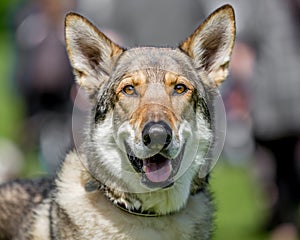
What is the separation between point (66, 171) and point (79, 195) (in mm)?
275

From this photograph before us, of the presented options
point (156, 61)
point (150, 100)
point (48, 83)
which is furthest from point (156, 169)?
point (48, 83)

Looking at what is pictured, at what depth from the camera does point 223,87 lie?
1179 cm

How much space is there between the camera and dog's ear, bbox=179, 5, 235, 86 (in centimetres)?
663

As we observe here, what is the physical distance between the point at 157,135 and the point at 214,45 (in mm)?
1098

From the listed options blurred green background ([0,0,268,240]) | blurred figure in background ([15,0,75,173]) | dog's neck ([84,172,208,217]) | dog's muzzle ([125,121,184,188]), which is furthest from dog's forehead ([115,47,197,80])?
blurred figure in background ([15,0,75,173])

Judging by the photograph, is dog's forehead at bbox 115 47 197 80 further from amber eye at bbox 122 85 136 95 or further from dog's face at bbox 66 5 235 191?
amber eye at bbox 122 85 136 95

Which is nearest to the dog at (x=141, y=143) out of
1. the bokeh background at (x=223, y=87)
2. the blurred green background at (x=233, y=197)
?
the blurred green background at (x=233, y=197)

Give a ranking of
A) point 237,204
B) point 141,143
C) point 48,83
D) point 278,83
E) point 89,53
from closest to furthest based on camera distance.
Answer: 1. point 141,143
2. point 89,53
3. point 278,83
4. point 48,83
5. point 237,204

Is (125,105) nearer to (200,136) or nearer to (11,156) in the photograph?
(200,136)

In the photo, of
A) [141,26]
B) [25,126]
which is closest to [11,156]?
[25,126]

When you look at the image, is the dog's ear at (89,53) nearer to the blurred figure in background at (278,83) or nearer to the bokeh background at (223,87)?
the bokeh background at (223,87)

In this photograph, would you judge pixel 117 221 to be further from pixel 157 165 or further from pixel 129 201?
pixel 157 165

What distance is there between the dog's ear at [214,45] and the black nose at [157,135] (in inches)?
32.6

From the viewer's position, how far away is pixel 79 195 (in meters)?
6.52
